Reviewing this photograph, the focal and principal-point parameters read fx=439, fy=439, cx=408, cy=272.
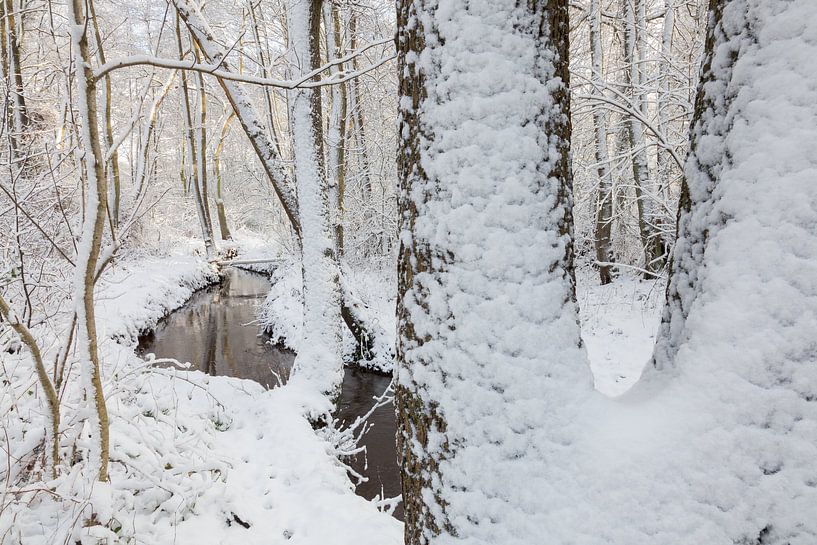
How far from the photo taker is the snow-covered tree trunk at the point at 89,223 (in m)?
1.68

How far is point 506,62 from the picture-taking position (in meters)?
1.08

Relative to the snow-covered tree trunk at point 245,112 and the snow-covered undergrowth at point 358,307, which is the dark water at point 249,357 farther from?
the snow-covered tree trunk at point 245,112

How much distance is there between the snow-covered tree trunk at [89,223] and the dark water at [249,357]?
2.46 metres

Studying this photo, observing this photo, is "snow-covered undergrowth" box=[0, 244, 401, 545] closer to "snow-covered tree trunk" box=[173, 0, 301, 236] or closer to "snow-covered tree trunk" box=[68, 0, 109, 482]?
"snow-covered tree trunk" box=[68, 0, 109, 482]

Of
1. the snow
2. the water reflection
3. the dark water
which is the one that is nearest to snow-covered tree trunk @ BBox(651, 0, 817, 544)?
the snow

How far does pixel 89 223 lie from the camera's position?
1.80 metres

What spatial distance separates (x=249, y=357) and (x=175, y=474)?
5.39m

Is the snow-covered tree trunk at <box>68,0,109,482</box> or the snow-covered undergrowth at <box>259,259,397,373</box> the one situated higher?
the snow-covered tree trunk at <box>68,0,109,482</box>

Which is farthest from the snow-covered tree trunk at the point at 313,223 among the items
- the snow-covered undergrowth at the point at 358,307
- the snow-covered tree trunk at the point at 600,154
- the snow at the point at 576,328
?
the snow at the point at 576,328

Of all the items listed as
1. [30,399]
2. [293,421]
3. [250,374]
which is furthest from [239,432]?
[250,374]

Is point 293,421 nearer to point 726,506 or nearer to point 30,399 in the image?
point 30,399

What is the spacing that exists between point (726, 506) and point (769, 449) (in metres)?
0.15

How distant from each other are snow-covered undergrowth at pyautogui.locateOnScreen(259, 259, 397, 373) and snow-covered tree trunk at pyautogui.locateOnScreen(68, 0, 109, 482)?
5.24m

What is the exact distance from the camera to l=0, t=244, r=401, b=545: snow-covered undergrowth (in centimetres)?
221
